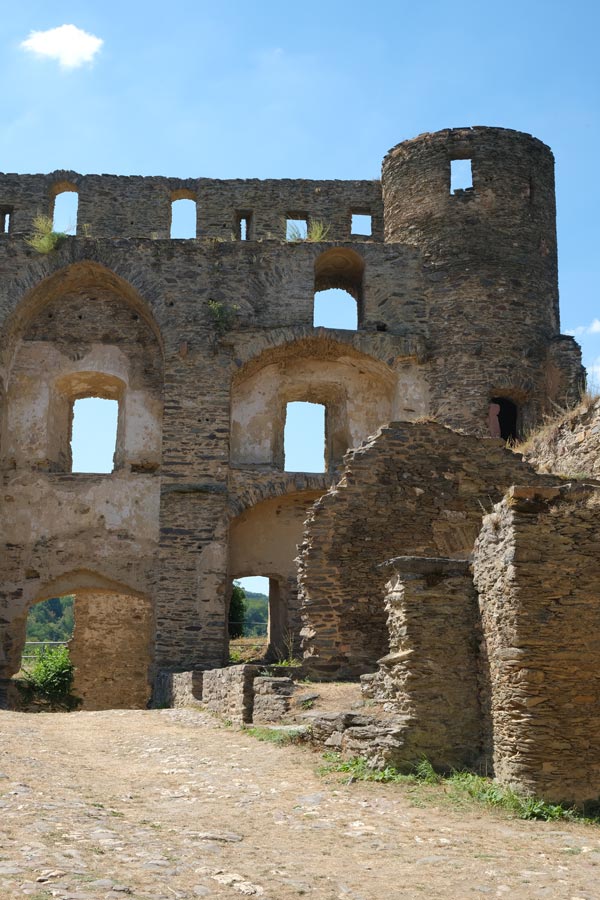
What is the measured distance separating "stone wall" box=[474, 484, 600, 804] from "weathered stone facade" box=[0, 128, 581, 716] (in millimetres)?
10651

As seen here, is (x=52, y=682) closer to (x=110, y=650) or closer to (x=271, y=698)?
(x=110, y=650)

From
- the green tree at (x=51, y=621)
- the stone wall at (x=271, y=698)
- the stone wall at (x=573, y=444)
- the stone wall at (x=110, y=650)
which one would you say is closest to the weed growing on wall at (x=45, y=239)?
the stone wall at (x=110, y=650)

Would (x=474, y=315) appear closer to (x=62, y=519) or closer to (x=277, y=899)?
(x=62, y=519)

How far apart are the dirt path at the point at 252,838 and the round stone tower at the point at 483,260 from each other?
11.5 meters

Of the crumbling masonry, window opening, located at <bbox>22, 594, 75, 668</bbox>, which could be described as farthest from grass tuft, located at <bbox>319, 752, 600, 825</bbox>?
window opening, located at <bbox>22, 594, 75, 668</bbox>

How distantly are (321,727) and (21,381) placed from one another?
12.7 meters

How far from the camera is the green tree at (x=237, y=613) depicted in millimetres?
24189

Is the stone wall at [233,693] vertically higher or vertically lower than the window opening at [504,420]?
lower

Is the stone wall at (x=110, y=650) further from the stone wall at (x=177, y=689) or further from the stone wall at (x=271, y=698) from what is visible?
the stone wall at (x=271, y=698)

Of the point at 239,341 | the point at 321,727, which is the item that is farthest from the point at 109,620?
the point at 321,727

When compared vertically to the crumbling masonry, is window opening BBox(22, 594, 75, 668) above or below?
below

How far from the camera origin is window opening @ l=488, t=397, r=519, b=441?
20797 mm

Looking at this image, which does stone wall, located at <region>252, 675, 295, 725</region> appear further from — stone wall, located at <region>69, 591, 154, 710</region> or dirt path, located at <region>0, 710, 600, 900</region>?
stone wall, located at <region>69, 591, 154, 710</region>

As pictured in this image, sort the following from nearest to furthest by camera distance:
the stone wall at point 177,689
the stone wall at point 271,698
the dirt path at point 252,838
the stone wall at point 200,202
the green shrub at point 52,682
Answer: the dirt path at point 252,838, the stone wall at point 271,698, the stone wall at point 177,689, the green shrub at point 52,682, the stone wall at point 200,202
